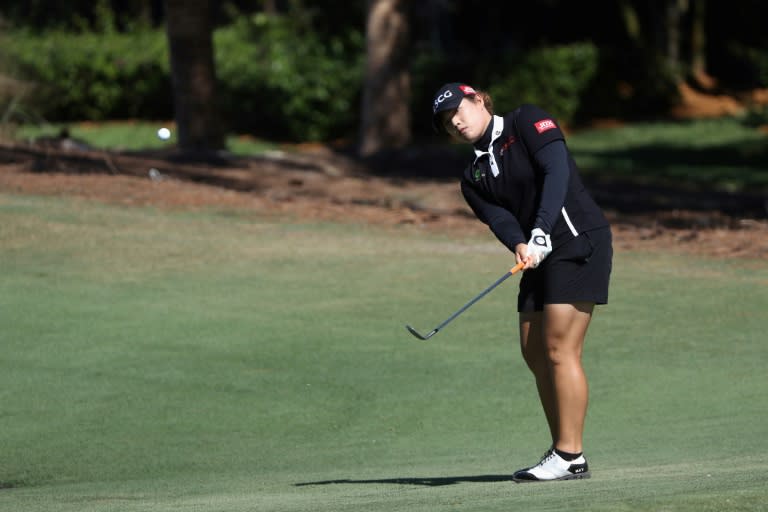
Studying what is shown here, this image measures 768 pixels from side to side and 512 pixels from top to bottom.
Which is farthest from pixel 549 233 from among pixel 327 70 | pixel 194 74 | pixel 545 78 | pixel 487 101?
pixel 545 78

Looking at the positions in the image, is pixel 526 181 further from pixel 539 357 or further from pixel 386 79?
pixel 386 79

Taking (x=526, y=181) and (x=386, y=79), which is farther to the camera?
(x=386, y=79)

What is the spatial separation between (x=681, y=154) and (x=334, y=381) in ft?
74.5

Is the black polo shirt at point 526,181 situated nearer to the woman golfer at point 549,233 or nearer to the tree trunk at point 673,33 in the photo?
the woman golfer at point 549,233

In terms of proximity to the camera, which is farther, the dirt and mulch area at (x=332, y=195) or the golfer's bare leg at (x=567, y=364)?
the dirt and mulch area at (x=332, y=195)

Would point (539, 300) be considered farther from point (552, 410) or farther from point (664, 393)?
point (664, 393)

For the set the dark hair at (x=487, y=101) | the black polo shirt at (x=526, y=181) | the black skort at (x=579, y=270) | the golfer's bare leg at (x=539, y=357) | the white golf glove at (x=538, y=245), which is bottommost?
the golfer's bare leg at (x=539, y=357)

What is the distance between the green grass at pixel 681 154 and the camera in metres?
26.4

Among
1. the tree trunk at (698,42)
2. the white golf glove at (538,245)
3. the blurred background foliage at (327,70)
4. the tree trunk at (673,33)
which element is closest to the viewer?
the white golf glove at (538,245)

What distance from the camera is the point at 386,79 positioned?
27844 millimetres

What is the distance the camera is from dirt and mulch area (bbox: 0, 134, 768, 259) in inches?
654

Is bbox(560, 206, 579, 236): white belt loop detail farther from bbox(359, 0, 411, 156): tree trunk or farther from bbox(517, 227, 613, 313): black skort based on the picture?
bbox(359, 0, 411, 156): tree trunk

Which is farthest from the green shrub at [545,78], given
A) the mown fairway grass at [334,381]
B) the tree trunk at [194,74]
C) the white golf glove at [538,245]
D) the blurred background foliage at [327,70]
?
the white golf glove at [538,245]

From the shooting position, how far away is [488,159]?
620 centimetres
